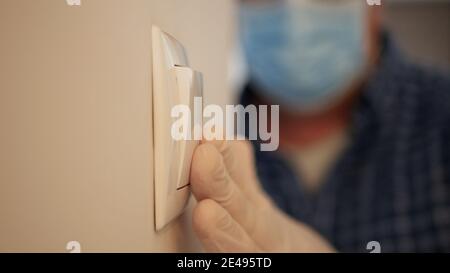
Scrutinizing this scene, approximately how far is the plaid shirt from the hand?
1.39ft

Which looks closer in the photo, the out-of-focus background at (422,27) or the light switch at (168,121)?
the light switch at (168,121)

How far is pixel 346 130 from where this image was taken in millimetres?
1159

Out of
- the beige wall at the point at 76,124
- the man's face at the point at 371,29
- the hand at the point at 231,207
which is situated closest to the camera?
the beige wall at the point at 76,124

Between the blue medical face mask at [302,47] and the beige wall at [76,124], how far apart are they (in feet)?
1.39

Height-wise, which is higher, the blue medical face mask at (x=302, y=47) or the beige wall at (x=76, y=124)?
the blue medical face mask at (x=302, y=47)

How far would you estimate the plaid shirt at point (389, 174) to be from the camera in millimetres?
982

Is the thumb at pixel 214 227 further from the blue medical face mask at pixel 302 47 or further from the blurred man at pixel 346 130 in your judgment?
the blue medical face mask at pixel 302 47

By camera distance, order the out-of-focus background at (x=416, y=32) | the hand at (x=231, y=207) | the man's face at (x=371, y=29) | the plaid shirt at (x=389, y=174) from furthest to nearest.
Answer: the plaid shirt at (x=389, y=174), the man's face at (x=371, y=29), the out-of-focus background at (x=416, y=32), the hand at (x=231, y=207)

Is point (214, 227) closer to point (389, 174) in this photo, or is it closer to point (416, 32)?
point (389, 174)

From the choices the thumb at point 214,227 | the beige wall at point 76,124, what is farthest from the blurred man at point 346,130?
the beige wall at point 76,124

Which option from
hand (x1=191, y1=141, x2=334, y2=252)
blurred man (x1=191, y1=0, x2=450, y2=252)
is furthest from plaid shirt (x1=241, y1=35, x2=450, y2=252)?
hand (x1=191, y1=141, x2=334, y2=252)
